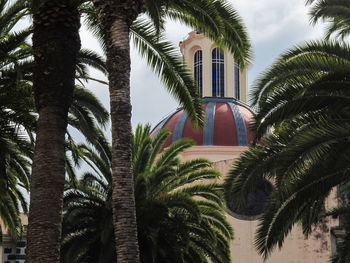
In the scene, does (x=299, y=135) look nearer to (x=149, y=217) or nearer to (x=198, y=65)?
(x=149, y=217)

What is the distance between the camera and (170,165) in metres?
22.8

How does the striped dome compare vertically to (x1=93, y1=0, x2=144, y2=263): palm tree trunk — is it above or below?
above

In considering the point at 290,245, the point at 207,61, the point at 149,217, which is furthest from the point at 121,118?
the point at 207,61

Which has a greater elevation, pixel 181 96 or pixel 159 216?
pixel 181 96

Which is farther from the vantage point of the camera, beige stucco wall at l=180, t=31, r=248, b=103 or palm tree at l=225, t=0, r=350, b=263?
beige stucco wall at l=180, t=31, r=248, b=103

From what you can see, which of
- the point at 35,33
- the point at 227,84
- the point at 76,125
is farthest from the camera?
the point at 227,84

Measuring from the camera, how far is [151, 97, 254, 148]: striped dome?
3778 centimetres

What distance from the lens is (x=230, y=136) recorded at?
3800 cm

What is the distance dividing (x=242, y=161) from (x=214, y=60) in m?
32.2

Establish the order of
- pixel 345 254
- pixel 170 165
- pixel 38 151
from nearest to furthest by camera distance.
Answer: pixel 38 151
pixel 345 254
pixel 170 165

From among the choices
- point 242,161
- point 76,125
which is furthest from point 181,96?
point 76,125

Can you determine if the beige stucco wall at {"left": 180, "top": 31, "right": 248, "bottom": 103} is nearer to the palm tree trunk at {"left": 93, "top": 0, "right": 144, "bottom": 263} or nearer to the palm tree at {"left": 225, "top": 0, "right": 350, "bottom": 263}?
the palm tree at {"left": 225, "top": 0, "right": 350, "bottom": 263}

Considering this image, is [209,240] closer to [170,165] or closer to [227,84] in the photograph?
[170,165]

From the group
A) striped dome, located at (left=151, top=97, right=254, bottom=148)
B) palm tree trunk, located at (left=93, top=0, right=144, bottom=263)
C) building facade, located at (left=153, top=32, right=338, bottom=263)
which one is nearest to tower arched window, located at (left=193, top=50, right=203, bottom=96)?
building facade, located at (left=153, top=32, right=338, bottom=263)
